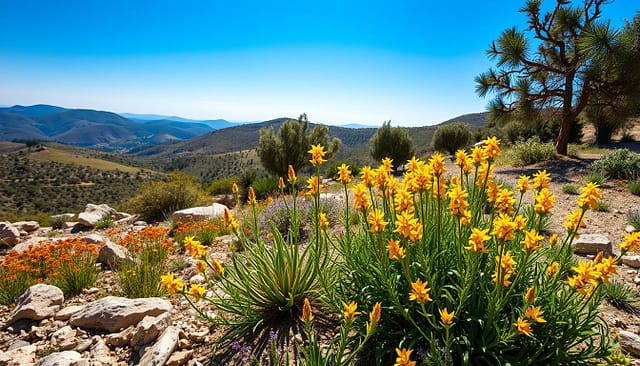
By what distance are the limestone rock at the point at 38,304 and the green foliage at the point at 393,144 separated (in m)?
19.1

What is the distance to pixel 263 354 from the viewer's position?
271cm

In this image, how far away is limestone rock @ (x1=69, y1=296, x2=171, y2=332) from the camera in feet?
10.5

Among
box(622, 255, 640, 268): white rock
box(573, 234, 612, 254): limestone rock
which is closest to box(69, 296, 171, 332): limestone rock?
box(573, 234, 612, 254): limestone rock

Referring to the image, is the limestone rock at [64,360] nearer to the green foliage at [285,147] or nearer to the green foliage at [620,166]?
the green foliage at [620,166]

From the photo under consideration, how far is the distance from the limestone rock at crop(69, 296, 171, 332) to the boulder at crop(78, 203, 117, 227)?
742 centimetres

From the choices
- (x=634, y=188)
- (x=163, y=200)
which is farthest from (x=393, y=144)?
(x=163, y=200)

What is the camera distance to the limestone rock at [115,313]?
10.5 feet

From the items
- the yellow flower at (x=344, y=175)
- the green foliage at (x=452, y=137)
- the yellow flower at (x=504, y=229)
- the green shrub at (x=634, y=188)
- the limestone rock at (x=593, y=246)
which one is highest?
the green foliage at (x=452, y=137)

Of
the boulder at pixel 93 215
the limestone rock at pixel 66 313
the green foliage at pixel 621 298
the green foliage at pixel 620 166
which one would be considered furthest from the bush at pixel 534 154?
the boulder at pixel 93 215

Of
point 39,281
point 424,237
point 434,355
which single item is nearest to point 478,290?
point 424,237

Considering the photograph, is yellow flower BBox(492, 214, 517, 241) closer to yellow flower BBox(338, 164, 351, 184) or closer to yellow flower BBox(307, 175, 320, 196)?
yellow flower BBox(338, 164, 351, 184)

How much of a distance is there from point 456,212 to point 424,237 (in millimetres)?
686

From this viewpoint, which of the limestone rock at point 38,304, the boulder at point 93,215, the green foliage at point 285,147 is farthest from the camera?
the green foliage at point 285,147

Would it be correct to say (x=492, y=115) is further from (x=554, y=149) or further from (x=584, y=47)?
(x=584, y=47)
